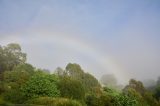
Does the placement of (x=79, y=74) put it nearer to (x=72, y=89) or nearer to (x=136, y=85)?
(x=136, y=85)

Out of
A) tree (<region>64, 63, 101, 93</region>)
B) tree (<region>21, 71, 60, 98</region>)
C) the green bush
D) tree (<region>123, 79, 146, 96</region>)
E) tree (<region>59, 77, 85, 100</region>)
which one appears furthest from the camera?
tree (<region>64, 63, 101, 93</region>)

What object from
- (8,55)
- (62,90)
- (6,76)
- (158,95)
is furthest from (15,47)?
(62,90)

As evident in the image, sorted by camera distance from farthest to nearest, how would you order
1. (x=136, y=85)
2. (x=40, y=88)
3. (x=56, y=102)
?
1. (x=136, y=85)
2. (x=40, y=88)
3. (x=56, y=102)

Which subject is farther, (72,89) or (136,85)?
(136,85)

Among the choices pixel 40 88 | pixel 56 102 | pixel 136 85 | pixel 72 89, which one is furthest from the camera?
pixel 136 85

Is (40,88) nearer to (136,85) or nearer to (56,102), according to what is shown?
(56,102)

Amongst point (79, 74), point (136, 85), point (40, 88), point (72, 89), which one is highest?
point (79, 74)

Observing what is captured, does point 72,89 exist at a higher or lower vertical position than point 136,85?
lower

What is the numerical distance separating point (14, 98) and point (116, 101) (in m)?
14.0

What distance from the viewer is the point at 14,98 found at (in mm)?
37875

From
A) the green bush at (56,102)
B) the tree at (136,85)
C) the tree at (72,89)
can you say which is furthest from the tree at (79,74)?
the green bush at (56,102)

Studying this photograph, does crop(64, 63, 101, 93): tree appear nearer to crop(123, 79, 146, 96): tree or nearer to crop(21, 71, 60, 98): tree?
crop(123, 79, 146, 96): tree

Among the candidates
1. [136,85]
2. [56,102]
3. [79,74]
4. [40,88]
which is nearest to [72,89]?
[40,88]

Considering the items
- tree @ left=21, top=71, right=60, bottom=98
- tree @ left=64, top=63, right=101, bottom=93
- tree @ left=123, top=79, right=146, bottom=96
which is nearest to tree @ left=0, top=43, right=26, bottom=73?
tree @ left=64, top=63, right=101, bottom=93
